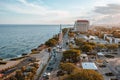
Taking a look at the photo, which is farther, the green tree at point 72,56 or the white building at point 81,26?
the white building at point 81,26

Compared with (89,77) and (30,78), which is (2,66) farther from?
(89,77)

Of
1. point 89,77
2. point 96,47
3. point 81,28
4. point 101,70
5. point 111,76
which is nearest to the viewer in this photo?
point 89,77

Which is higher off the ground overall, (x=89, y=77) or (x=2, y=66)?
(x=89, y=77)

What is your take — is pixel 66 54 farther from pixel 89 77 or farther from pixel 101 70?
pixel 89 77

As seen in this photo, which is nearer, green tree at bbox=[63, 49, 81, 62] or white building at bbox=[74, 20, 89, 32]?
green tree at bbox=[63, 49, 81, 62]

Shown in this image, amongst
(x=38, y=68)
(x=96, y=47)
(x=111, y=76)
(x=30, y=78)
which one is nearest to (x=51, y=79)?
(x=30, y=78)

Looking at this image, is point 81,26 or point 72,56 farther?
point 81,26

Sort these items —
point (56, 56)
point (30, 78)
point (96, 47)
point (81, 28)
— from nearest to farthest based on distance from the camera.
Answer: point (30, 78) → point (56, 56) → point (96, 47) → point (81, 28)

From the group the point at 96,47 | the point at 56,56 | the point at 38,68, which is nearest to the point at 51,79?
the point at 38,68

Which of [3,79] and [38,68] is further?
[38,68]
